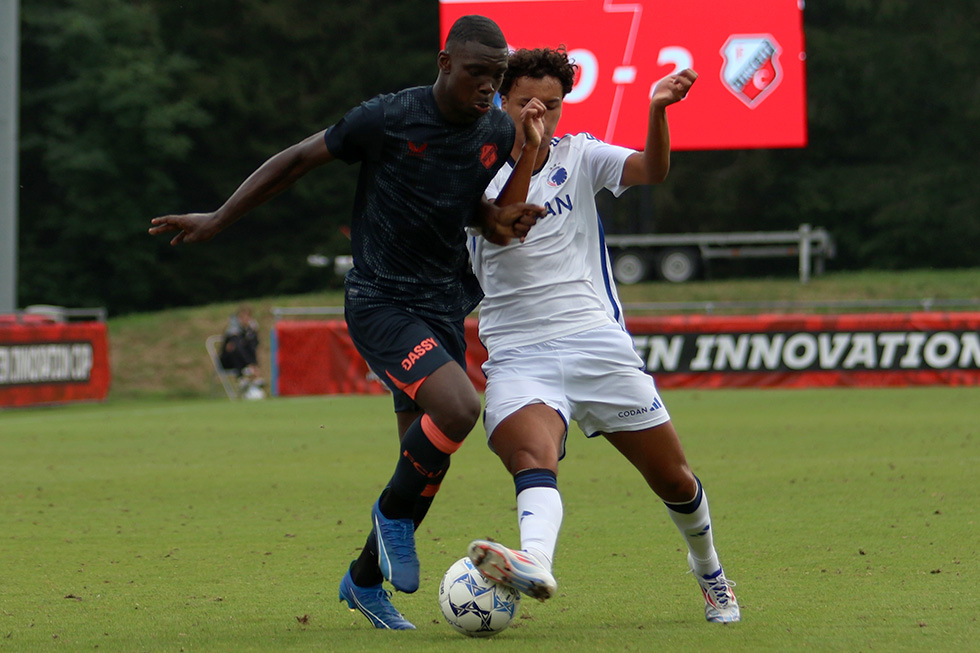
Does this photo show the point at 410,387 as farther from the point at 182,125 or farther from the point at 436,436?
the point at 182,125

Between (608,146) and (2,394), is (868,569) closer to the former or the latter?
(608,146)

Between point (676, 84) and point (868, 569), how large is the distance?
2.45m

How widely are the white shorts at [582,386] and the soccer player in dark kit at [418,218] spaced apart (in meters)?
0.15

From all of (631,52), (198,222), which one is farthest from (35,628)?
(631,52)

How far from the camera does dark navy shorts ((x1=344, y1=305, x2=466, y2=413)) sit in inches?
175

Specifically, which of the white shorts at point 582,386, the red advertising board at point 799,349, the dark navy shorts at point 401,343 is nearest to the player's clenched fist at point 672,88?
the white shorts at point 582,386

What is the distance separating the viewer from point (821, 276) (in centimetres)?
3394

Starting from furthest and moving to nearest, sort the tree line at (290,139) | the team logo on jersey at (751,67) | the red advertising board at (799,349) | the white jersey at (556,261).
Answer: the tree line at (290,139) → the team logo on jersey at (751,67) → the red advertising board at (799,349) → the white jersey at (556,261)

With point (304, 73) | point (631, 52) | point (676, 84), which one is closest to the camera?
point (676, 84)

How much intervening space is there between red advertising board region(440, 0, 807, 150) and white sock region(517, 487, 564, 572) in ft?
65.5

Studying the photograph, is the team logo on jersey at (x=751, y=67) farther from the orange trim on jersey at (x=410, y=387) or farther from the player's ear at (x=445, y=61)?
the orange trim on jersey at (x=410, y=387)

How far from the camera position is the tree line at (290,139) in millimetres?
45906

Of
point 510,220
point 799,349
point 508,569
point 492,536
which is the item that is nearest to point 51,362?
point 799,349

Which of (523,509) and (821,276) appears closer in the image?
(523,509)
